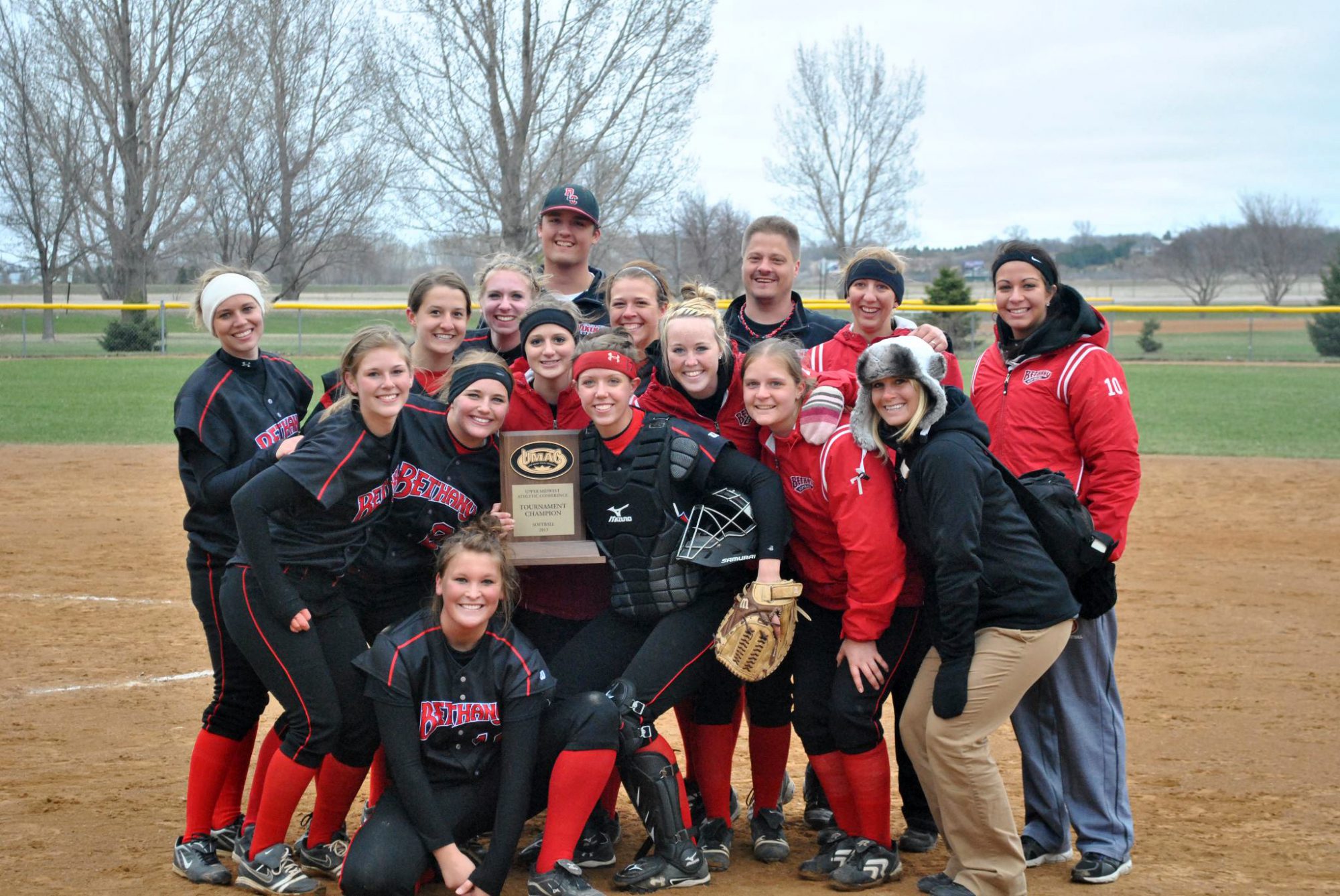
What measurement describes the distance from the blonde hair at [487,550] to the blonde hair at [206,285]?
43.8 inches

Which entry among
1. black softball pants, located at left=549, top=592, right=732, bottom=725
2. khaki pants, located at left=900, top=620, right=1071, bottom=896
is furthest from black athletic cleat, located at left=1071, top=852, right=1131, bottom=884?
black softball pants, located at left=549, top=592, right=732, bottom=725

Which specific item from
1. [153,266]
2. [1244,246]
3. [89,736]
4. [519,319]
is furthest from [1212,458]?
[1244,246]

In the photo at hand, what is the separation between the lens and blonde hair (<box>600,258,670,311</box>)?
13.7 feet

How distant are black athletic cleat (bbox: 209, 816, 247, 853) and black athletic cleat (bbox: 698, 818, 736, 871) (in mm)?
1470

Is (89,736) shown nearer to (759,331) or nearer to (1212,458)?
(759,331)

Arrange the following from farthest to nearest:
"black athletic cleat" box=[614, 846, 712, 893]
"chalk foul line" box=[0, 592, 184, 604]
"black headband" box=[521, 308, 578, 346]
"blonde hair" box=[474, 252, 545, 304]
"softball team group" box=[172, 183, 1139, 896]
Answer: "chalk foul line" box=[0, 592, 184, 604] → "blonde hair" box=[474, 252, 545, 304] → "black headband" box=[521, 308, 578, 346] → "black athletic cleat" box=[614, 846, 712, 893] → "softball team group" box=[172, 183, 1139, 896]

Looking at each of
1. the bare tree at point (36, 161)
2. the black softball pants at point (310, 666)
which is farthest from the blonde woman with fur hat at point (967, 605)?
the bare tree at point (36, 161)

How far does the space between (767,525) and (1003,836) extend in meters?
1.12

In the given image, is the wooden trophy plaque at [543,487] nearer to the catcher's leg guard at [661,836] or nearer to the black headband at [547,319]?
the black headband at [547,319]

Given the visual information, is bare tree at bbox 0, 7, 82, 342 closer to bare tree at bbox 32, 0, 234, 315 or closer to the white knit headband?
bare tree at bbox 32, 0, 234, 315

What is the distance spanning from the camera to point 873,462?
11.2ft

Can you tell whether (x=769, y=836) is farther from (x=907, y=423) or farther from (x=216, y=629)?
(x=216, y=629)

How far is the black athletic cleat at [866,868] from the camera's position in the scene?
342 cm

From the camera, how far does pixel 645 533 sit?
354 cm
